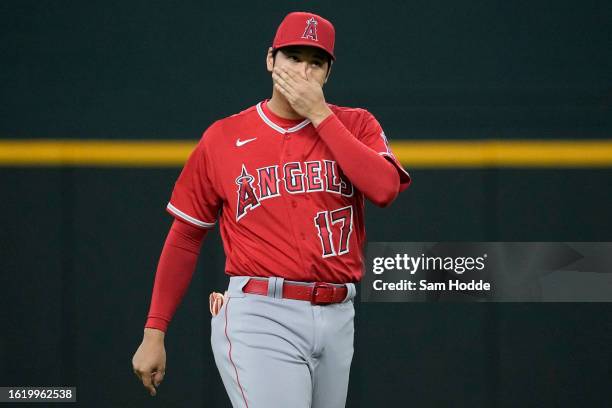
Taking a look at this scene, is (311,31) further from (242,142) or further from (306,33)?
(242,142)

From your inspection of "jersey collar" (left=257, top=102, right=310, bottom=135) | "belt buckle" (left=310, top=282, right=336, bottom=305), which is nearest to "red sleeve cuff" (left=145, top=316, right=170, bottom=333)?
"belt buckle" (left=310, top=282, right=336, bottom=305)

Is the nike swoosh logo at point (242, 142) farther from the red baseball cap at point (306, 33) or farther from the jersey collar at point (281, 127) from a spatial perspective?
the red baseball cap at point (306, 33)

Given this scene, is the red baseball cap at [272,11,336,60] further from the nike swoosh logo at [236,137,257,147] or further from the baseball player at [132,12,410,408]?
the nike swoosh logo at [236,137,257,147]

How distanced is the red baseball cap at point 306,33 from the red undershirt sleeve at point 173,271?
522 millimetres

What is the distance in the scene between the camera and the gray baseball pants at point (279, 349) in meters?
2.04

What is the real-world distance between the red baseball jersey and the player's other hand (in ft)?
0.84

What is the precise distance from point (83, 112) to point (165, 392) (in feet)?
4.24

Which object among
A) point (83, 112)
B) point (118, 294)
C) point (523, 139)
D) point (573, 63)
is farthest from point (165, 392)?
point (573, 63)

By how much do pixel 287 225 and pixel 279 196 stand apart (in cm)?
7

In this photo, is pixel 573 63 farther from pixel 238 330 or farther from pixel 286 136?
pixel 238 330

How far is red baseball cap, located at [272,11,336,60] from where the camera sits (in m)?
2.06

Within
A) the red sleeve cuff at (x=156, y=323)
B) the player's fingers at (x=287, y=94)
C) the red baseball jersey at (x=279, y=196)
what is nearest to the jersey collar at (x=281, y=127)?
the red baseball jersey at (x=279, y=196)

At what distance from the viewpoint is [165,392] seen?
3984 millimetres

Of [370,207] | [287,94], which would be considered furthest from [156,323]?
[370,207]
